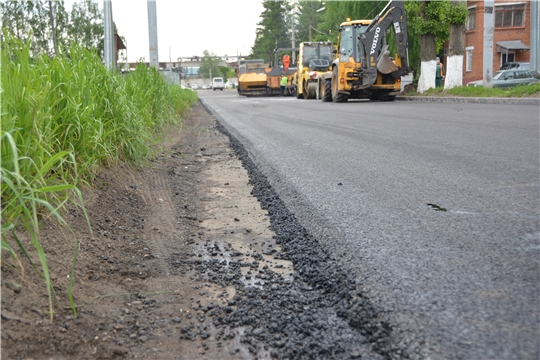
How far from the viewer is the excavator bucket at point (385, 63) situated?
21.2m

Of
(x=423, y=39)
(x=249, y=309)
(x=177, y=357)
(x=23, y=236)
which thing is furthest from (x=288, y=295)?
(x=423, y=39)

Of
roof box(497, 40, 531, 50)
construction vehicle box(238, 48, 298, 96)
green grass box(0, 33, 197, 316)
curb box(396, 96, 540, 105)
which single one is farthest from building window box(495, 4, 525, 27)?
green grass box(0, 33, 197, 316)

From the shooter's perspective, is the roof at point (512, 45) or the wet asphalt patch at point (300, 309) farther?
the roof at point (512, 45)

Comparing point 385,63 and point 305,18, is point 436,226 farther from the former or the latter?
point 305,18

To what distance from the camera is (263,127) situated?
38.2 feet

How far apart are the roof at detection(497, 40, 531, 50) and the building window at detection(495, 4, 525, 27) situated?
1416 millimetres

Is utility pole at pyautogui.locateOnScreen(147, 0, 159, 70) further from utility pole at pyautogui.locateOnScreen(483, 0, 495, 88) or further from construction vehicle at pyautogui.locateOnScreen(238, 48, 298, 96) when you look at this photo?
construction vehicle at pyautogui.locateOnScreen(238, 48, 298, 96)

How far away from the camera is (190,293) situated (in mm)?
2826

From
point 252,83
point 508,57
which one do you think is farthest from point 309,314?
point 508,57

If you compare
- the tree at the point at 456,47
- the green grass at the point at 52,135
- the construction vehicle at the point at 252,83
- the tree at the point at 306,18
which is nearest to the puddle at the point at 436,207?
the green grass at the point at 52,135

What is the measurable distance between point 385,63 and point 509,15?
23429 millimetres

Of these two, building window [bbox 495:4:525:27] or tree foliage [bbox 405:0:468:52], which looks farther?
building window [bbox 495:4:525:27]

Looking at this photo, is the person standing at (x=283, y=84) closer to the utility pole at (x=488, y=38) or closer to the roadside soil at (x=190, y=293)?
the utility pole at (x=488, y=38)

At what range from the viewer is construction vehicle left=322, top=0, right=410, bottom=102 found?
20938 mm
